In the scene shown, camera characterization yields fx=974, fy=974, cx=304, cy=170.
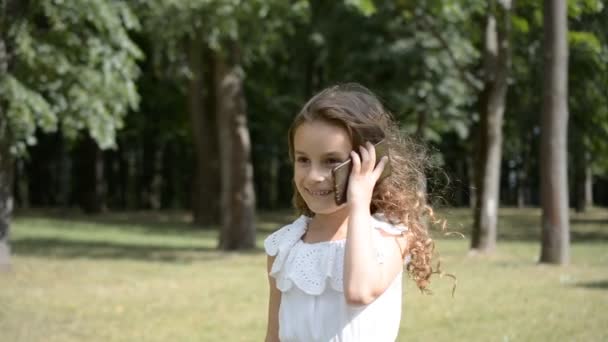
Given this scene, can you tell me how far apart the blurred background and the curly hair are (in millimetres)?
333

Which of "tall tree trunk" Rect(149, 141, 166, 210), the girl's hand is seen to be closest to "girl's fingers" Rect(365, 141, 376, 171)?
the girl's hand

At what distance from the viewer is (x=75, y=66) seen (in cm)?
1402

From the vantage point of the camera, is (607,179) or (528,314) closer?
(528,314)

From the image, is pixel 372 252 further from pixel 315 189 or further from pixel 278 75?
pixel 278 75

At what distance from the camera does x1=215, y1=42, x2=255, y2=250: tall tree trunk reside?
2020 centimetres

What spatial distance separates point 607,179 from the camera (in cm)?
4838

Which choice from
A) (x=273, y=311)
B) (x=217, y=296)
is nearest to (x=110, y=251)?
(x=217, y=296)

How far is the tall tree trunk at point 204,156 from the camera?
2878 centimetres

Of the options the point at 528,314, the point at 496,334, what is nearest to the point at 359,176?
the point at 496,334

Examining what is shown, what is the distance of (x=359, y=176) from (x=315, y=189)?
0.18m

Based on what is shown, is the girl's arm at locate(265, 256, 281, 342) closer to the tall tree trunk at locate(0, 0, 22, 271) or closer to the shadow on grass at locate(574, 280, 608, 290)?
the shadow on grass at locate(574, 280, 608, 290)

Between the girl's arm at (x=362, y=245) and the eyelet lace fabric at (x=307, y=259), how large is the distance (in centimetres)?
9

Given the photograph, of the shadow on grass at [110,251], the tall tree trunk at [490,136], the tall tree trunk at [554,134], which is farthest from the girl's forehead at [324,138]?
the tall tree trunk at [490,136]

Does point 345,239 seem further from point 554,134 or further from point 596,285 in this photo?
point 554,134
